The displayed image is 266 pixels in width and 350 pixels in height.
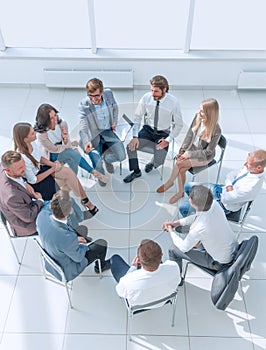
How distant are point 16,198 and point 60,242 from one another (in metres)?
0.52

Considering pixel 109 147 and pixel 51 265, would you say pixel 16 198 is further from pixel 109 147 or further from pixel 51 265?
pixel 109 147

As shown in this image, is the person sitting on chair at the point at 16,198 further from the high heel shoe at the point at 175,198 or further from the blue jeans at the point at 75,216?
the high heel shoe at the point at 175,198

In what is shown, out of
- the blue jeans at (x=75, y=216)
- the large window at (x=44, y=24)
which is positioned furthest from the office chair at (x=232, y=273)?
the large window at (x=44, y=24)

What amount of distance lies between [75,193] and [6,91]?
91.4 inches

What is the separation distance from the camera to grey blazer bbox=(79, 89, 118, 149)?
12.3 ft

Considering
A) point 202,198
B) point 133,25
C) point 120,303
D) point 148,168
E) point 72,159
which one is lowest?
point 120,303

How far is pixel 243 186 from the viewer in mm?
3123

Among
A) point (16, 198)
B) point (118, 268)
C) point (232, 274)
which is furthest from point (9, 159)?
point (232, 274)

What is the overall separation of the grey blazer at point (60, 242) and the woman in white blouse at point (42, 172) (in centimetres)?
63

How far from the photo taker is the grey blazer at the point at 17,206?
2.90 meters

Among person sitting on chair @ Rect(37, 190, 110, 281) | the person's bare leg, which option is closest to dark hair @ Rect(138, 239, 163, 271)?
person sitting on chair @ Rect(37, 190, 110, 281)

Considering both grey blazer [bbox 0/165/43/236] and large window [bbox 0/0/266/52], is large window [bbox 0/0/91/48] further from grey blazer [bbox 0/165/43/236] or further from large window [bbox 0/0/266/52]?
grey blazer [bbox 0/165/43/236]

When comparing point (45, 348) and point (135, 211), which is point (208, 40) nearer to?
point (135, 211)

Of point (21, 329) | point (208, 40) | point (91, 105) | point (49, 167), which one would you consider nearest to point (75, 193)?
point (49, 167)
